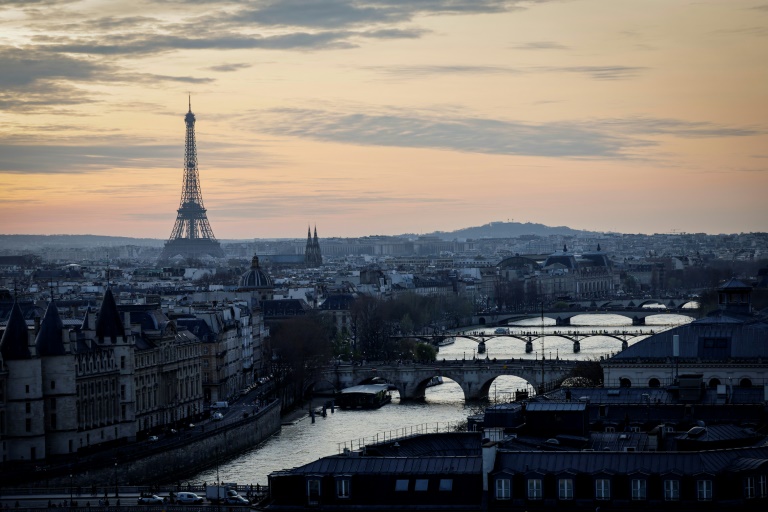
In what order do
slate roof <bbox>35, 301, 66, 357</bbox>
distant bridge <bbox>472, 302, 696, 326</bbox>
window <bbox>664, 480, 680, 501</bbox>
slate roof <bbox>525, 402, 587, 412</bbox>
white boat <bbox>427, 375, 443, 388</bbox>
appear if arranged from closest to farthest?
window <bbox>664, 480, 680, 501</bbox> → slate roof <bbox>525, 402, 587, 412</bbox> → slate roof <bbox>35, 301, 66, 357</bbox> → white boat <bbox>427, 375, 443, 388</bbox> → distant bridge <bbox>472, 302, 696, 326</bbox>

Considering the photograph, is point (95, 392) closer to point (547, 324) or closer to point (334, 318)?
point (334, 318)

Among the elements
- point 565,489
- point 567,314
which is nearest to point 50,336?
point 565,489

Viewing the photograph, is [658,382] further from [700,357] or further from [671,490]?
[671,490]

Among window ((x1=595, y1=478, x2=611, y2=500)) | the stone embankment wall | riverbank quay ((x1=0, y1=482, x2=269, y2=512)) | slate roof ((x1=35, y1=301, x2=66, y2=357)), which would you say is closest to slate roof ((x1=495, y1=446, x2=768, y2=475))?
window ((x1=595, y1=478, x2=611, y2=500))

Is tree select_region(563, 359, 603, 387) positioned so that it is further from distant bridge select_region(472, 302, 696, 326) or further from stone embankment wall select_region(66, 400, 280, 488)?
distant bridge select_region(472, 302, 696, 326)

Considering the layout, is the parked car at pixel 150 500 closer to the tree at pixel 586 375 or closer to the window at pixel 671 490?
the window at pixel 671 490

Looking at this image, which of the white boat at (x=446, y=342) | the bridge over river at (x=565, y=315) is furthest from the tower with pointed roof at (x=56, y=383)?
the bridge over river at (x=565, y=315)
